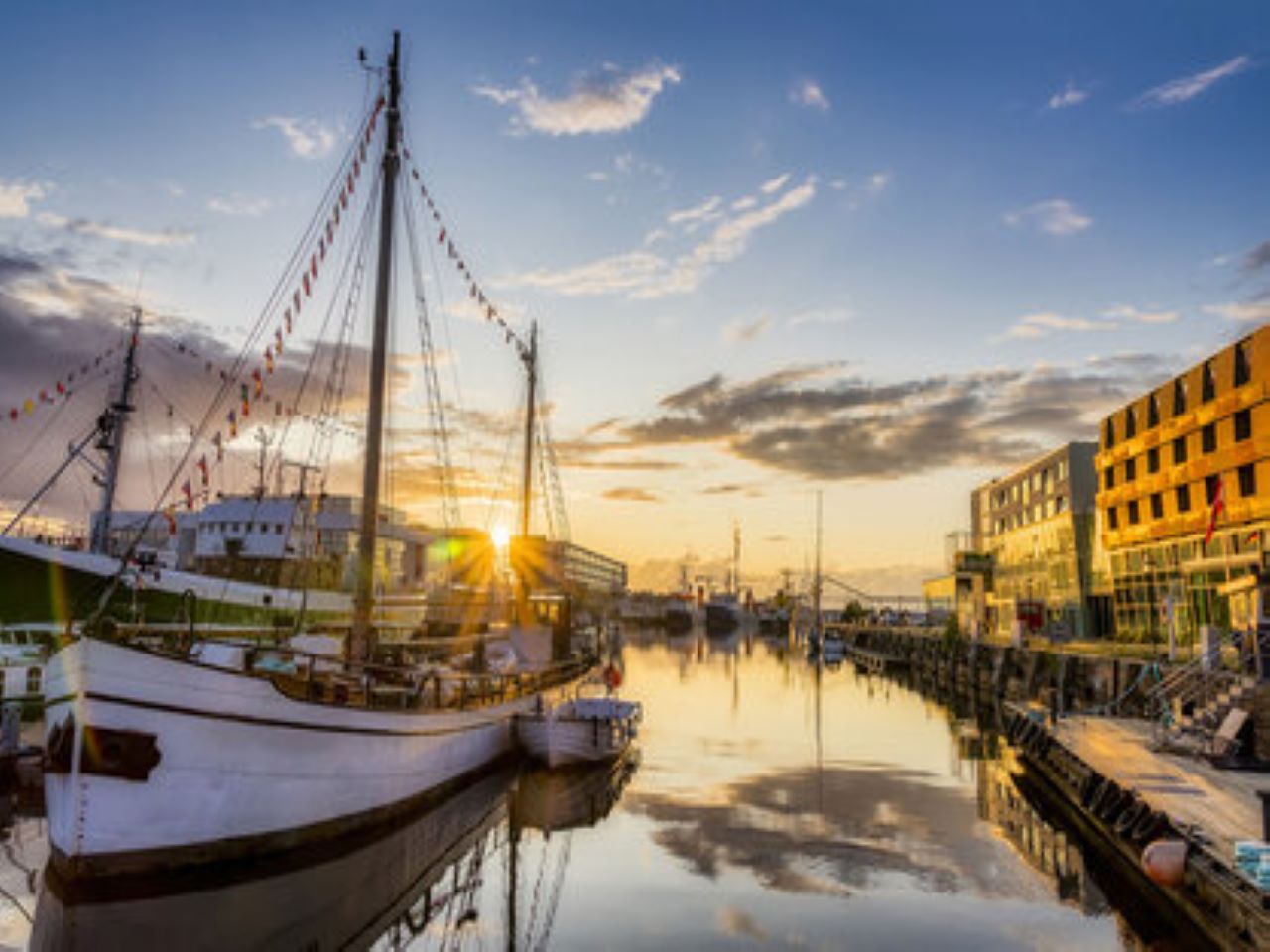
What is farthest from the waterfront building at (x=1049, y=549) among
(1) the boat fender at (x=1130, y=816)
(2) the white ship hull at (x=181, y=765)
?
(2) the white ship hull at (x=181, y=765)

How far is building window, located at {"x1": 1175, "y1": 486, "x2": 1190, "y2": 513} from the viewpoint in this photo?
48.9 m

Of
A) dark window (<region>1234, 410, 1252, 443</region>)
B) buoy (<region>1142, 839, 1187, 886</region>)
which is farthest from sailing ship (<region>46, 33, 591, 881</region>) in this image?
dark window (<region>1234, 410, 1252, 443</region>)

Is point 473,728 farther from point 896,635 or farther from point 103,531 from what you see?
point 896,635

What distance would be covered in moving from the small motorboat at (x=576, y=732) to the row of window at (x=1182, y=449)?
3384 cm

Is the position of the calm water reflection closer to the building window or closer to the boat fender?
the boat fender

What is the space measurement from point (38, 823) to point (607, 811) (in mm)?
12840

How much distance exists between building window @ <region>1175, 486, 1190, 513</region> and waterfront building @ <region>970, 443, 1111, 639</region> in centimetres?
972

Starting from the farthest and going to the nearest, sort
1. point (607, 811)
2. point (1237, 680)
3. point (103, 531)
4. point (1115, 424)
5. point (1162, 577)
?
point (1115, 424), point (1162, 577), point (103, 531), point (1237, 680), point (607, 811)

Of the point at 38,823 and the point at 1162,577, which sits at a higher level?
the point at 1162,577

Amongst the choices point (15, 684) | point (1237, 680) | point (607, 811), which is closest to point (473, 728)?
point (607, 811)

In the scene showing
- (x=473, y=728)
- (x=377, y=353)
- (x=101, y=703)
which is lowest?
(x=473, y=728)

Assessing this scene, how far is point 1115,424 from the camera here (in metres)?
58.4

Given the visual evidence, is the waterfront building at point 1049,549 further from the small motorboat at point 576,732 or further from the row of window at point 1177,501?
the small motorboat at point 576,732

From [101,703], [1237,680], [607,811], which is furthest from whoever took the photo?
[1237,680]
